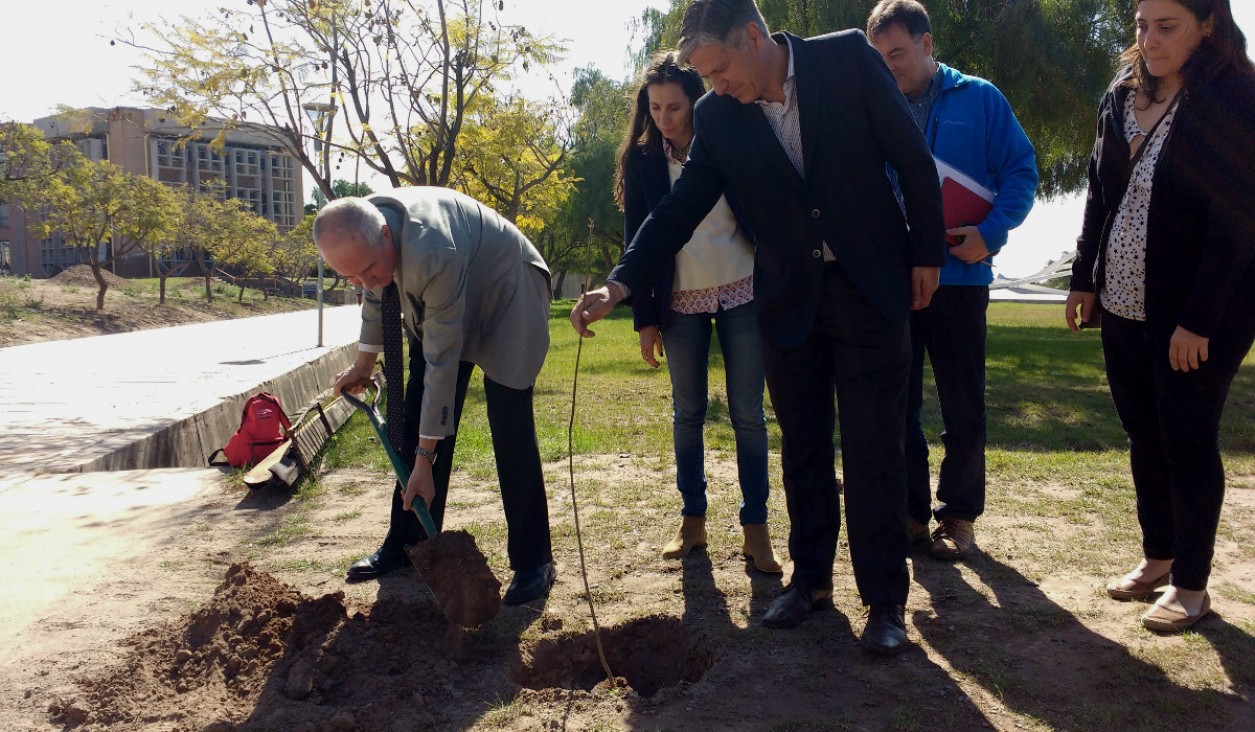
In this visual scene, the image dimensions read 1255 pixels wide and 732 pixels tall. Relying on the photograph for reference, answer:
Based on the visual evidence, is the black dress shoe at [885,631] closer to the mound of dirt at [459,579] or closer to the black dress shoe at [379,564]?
the mound of dirt at [459,579]

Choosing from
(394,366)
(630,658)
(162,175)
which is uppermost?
(162,175)

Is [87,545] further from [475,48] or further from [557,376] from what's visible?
[475,48]

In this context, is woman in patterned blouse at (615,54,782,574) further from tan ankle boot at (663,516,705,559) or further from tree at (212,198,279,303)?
tree at (212,198,279,303)

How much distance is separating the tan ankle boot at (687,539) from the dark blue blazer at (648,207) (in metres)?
0.89

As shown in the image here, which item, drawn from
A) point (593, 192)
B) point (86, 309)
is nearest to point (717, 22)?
point (86, 309)

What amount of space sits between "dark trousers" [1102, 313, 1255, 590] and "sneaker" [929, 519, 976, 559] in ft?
2.66

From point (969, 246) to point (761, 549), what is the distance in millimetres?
1500

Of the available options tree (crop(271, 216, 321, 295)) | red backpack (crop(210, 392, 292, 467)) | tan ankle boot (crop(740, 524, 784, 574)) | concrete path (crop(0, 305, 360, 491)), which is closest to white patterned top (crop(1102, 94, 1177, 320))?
tan ankle boot (crop(740, 524, 784, 574))

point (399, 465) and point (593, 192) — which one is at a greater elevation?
point (593, 192)

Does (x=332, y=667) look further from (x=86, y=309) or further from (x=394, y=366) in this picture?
(x=86, y=309)

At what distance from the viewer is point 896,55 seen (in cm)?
392

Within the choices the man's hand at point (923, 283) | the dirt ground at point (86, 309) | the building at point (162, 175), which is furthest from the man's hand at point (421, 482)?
the building at point (162, 175)

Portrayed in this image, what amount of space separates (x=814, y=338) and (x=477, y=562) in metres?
1.45

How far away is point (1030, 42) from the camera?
1695cm
